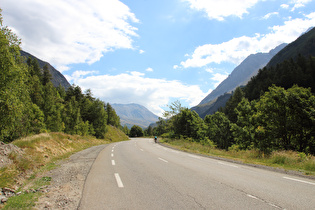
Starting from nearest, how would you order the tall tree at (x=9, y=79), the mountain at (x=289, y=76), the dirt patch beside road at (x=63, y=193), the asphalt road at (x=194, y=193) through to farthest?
the asphalt road at (x=194, y=193) < the dirt patch beside road at (x=63, y=193) < the tall tree at (x=9, y=79) < the mountain at (x=289, y=76)

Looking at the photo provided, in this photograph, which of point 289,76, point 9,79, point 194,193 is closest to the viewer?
point 194,193

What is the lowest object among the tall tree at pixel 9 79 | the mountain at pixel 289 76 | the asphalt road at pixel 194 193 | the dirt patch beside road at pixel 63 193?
the dirt patch beside road at pixel 63 193

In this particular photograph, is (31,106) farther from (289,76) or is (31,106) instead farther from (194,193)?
(289,76)

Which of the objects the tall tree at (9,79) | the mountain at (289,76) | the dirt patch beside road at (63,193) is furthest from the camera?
the mountain at (289,76)

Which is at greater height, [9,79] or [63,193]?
[9,79]

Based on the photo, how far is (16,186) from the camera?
644cm

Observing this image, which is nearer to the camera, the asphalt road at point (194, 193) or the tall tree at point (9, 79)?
the asphalt road at point (194, 193)

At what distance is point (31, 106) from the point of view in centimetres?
3241

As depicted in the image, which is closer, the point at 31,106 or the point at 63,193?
the point at 63,193

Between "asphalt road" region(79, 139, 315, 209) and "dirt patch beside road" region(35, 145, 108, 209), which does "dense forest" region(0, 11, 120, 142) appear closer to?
"dirt patch beside road" region(35, 145, 108, 209)

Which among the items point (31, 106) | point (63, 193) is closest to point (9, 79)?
point (63, 193)

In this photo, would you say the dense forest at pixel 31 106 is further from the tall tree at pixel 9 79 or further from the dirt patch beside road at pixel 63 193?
the dirt patch beside road at pixel 63 193

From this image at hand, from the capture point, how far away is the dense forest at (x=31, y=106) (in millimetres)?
10938

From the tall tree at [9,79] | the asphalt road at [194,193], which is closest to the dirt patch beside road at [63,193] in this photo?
the asphalt road at [194,193]
